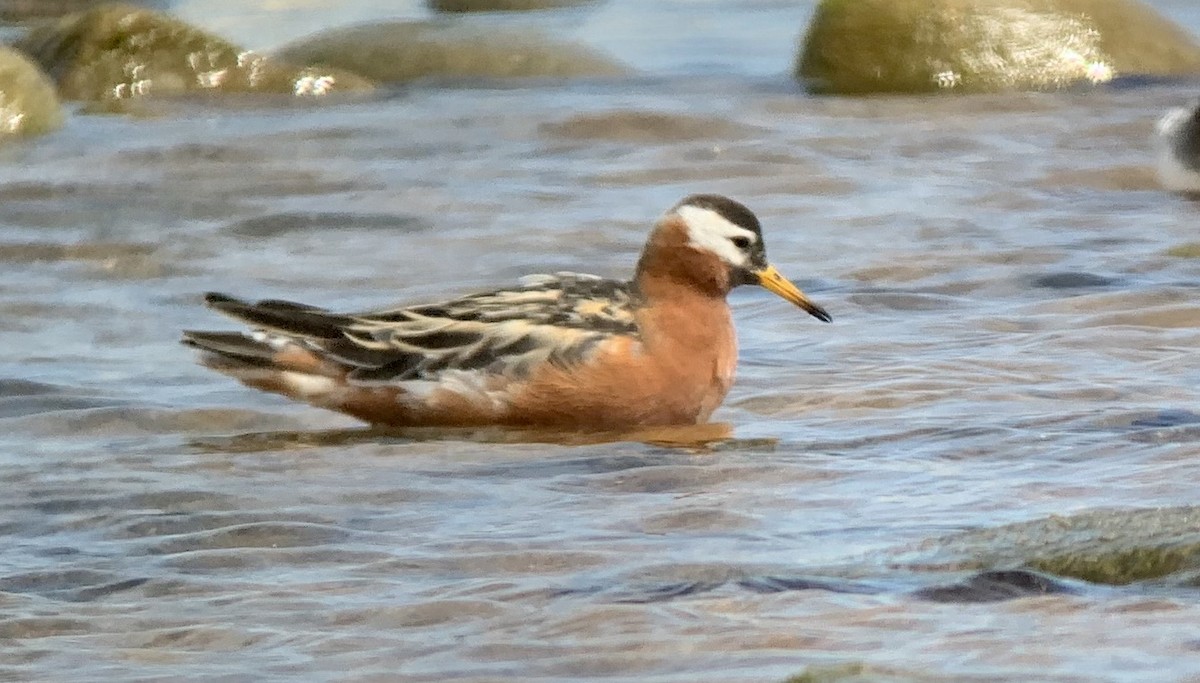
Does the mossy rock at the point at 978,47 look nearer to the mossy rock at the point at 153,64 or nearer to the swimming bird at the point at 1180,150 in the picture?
the swimming bird at the point at 1180,150

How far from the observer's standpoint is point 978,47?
1577 centimetres

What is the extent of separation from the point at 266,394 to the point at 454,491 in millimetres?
1882

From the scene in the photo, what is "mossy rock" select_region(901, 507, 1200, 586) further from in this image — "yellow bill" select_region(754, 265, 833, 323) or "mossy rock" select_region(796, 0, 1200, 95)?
"mossy rock" select_region(796, 0, 1200, 95)

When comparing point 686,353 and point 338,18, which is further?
point 338,18

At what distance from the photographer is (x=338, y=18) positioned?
20.5m

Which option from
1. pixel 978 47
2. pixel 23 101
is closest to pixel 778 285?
pixel 23 101

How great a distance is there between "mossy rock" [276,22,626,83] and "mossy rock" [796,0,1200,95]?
1.78 metres

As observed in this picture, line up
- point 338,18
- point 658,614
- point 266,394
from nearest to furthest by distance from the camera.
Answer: point 658,614, point 266,394, point 338,18

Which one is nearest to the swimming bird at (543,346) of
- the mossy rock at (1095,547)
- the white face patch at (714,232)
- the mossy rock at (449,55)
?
the white face patch at (714,232)

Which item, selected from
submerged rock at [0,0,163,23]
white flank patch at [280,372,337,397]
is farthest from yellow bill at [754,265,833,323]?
submerged rock at [0,0,163,23]

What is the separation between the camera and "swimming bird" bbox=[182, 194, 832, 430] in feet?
25.7

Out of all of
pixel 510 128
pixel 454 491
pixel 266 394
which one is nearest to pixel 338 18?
pixel 510 128

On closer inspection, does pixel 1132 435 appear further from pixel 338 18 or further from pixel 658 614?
pixel 338 18

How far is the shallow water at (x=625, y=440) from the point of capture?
5438mm
